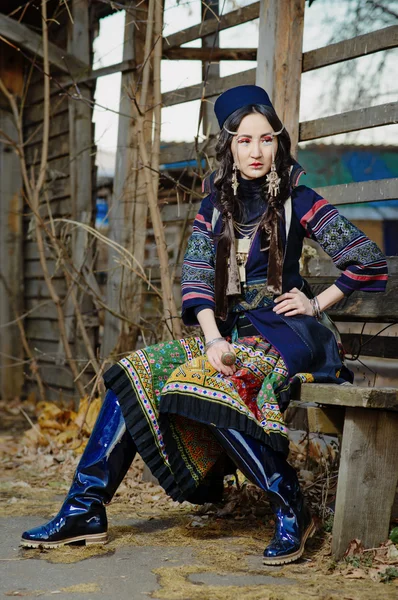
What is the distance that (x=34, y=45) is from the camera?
659cm

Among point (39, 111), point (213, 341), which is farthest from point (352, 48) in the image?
point (39, 111)

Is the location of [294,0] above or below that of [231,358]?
above

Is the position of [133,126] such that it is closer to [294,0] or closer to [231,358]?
[294,0]

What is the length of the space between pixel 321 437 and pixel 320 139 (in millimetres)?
1571

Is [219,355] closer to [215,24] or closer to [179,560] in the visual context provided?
[179,560]

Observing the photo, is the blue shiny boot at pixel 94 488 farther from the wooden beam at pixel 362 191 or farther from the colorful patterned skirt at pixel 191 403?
the wooden beam at pixel 362 191

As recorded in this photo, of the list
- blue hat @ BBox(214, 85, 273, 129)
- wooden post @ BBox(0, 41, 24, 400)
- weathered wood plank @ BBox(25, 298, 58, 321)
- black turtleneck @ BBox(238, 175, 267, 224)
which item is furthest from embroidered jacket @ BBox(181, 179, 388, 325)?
wooden post @ BBox(0, 41, 24, 400)

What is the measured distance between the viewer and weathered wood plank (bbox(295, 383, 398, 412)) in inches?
107

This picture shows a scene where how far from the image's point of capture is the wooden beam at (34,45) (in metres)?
6.38

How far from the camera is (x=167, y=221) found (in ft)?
18.4

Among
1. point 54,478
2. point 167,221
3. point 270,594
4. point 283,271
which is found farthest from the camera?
point 167,221

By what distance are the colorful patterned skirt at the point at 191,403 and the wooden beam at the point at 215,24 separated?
239 cm

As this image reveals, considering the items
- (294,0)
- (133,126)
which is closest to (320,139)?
(294,0)

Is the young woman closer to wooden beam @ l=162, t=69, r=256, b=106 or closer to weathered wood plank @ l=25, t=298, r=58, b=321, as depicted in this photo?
wooden beam @ l=162, t=69, r=256, b=106
